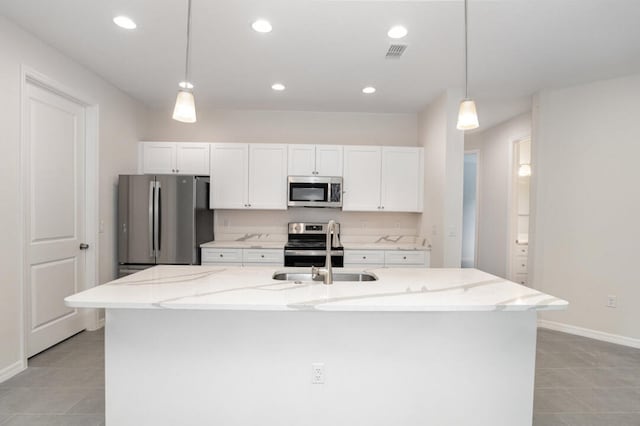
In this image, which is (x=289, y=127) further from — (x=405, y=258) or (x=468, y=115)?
(x=468, y=115)

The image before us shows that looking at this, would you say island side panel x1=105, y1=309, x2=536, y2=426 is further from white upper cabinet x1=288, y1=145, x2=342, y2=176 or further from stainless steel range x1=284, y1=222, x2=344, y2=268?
white upper cabinet x1=288, y1=145, x2=342, y2=176

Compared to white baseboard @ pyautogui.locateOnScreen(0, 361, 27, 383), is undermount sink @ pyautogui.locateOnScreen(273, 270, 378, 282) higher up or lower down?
higher up

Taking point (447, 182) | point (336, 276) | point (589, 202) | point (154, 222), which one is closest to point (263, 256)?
point (154, 222)

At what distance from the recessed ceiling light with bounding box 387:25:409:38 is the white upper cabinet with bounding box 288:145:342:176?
1.81m

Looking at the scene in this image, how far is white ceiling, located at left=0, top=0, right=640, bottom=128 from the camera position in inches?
89.4

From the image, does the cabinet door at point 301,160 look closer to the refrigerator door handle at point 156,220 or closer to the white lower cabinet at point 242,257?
the white lower cabinet at point 242,257

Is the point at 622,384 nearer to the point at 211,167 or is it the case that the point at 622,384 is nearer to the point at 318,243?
the point at 318,243

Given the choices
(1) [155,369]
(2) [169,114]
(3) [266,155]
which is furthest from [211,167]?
(1) [155,369]

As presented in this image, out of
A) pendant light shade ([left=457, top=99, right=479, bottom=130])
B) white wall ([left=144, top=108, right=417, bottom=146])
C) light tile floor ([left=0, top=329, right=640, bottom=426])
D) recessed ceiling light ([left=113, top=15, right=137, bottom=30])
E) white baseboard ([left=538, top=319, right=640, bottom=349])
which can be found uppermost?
recessed ceiling light ([left=113, top=15, right=137, bottom=30])

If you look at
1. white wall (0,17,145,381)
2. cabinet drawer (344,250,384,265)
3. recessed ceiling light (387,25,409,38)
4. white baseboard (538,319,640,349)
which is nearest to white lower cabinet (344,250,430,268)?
cabinet drawer (344,250,384,265)

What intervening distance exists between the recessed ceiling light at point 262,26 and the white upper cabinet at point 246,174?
1827mm

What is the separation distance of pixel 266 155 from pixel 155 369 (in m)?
2.99

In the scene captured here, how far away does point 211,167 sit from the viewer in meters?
4.25

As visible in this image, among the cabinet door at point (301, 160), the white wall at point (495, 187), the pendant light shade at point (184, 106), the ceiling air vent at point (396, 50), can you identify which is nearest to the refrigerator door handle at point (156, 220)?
the cabinet door at point (301, 160)
